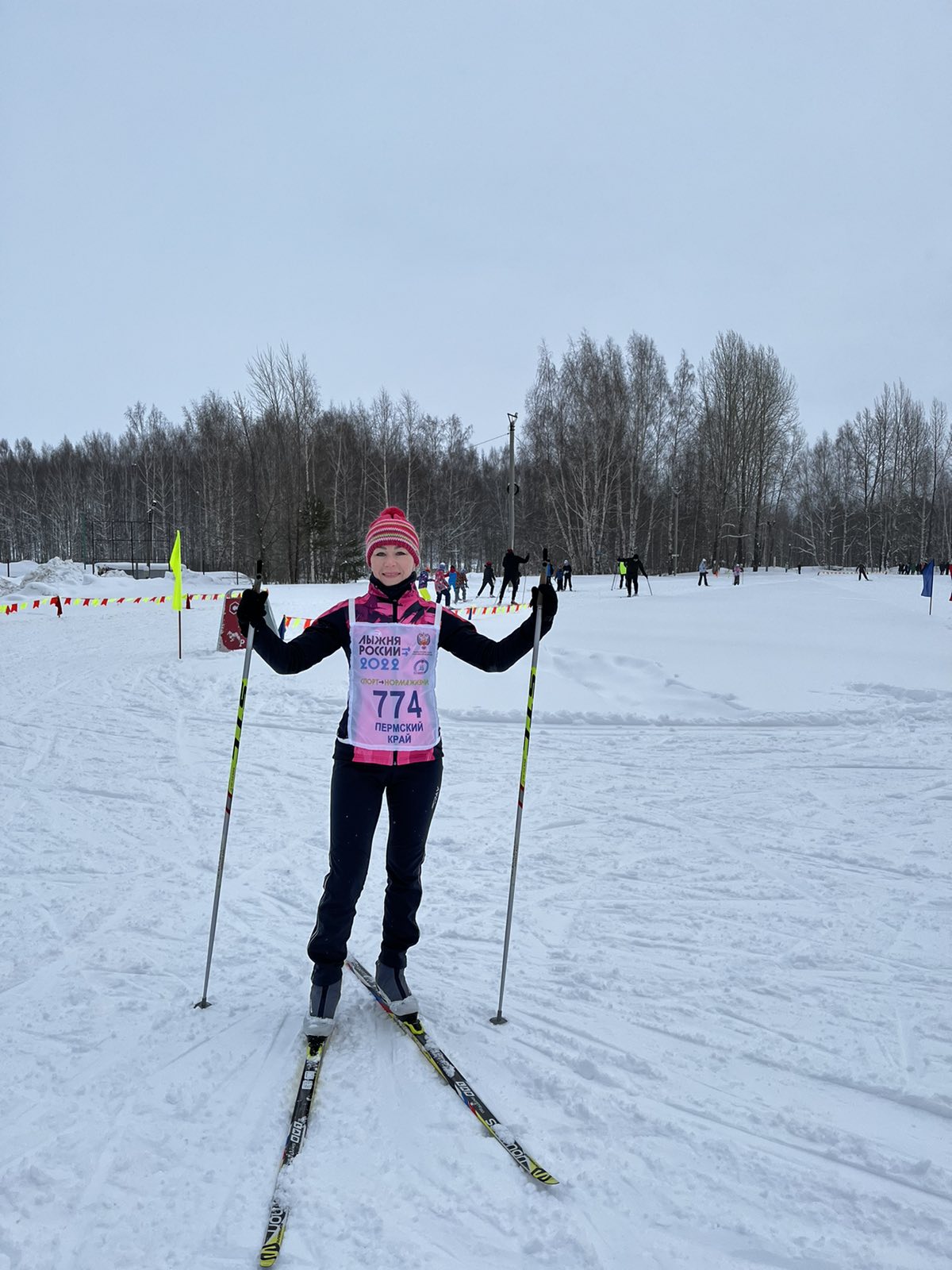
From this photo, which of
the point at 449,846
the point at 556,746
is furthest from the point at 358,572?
the point at 449,846

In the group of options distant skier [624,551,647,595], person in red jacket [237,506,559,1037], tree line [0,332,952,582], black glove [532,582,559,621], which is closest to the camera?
person in red jacket [237,506,559,1037]

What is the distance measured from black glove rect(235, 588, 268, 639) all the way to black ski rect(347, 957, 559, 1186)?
1.66m

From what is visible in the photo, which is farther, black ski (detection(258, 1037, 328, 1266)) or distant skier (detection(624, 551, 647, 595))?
distant skier (detection(624, 551, 647, 595))

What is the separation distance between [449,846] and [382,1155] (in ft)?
9.21

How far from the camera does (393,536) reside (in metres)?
3.04

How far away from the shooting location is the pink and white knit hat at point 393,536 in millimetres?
3035

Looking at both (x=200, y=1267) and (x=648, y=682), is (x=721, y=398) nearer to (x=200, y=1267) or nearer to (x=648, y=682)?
(x=648, y=682)

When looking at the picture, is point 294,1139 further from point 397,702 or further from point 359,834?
point 397,702

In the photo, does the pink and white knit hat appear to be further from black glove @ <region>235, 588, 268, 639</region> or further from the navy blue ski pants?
the navy blue ski pants

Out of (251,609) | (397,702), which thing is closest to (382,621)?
(397,702)

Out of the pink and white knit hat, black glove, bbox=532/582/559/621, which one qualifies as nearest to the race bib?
the pink and white knit hat

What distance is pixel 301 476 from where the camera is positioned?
135 feet

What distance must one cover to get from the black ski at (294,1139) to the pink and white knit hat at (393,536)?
73.8 inches

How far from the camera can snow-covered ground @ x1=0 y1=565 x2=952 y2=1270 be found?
6.86 feet
